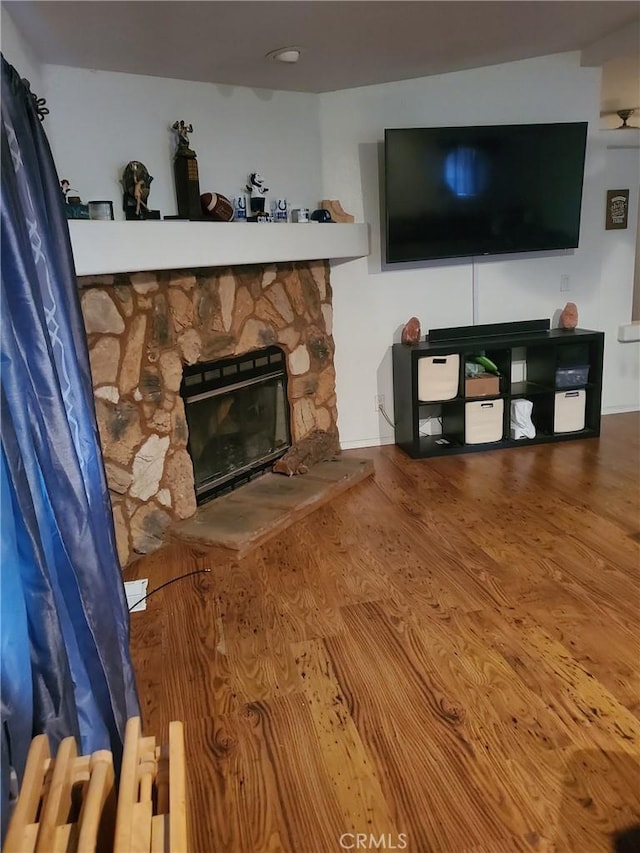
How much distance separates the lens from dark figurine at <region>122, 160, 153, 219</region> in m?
2.69

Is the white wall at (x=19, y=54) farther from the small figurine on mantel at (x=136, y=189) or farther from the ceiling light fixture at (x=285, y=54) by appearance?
the ceiling light fixture at (x=285, y=54)

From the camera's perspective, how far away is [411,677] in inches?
75.2

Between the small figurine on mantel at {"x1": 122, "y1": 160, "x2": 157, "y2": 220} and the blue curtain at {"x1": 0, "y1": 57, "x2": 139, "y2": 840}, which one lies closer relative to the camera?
the blue curtain at {"x1": 0, "y1": 57, "x2": 139, "y2": 840}

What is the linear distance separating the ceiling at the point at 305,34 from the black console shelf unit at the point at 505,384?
58.4 inches

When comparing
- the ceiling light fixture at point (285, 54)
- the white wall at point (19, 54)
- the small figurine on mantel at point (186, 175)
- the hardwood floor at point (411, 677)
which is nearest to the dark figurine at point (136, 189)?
the small figurine on mantel at point (186, 175)

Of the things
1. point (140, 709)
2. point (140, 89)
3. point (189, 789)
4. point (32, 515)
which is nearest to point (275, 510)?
point (140, 709)

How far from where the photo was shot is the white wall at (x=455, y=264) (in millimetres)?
3674

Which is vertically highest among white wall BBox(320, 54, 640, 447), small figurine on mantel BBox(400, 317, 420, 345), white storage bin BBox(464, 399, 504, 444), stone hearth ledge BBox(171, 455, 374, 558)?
white wall BBox(320, 54, 640, 447)

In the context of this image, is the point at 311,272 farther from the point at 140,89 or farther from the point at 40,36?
the point at 40,36

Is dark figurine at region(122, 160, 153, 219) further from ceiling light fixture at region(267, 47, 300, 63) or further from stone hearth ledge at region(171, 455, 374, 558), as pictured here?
stone hearth ledge at region(171, 455, 374, 558)

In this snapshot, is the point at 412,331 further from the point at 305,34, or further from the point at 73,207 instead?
the point at 73,207

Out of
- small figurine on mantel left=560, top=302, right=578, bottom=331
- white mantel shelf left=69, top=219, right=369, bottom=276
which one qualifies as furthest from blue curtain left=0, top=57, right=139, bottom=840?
small figurine on mantel left=560, top=302, right=578, bottom=331

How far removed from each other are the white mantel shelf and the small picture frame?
1.68 meters

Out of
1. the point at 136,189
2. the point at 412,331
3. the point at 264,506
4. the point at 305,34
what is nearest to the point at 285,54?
the point at 305,34
